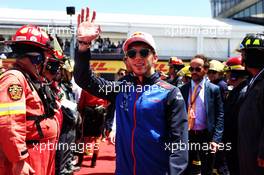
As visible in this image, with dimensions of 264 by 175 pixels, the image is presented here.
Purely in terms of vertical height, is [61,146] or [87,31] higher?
[87,31]

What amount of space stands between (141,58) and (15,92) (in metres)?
1.00

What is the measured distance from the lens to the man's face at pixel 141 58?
130 inches

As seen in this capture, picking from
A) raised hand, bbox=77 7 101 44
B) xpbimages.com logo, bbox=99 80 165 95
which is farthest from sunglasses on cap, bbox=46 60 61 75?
raised hand, bbox=77 7 101 44

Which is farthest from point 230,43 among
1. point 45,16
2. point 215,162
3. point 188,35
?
point 215,162

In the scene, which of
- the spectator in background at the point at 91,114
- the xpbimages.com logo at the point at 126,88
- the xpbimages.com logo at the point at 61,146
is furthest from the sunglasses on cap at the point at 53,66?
the spectator in background at the point at 91,114

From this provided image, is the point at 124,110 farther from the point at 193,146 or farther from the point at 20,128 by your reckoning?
the point at 193,146

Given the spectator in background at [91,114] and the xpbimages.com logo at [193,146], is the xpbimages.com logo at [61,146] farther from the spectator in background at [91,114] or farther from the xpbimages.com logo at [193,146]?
the xpbimages.com logo at [193,146]

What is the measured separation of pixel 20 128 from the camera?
3.23 m

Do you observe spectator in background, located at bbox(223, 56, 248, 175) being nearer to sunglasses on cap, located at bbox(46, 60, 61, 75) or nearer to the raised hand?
the raised hand

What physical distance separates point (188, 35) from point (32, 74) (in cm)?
2683

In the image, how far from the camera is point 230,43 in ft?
99.5

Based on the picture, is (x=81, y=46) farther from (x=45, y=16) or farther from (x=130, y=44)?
(x=45, y=16)

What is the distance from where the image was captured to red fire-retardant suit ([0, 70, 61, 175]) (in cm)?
318

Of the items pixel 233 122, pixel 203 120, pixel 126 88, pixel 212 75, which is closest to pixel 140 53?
pixel 126 88
